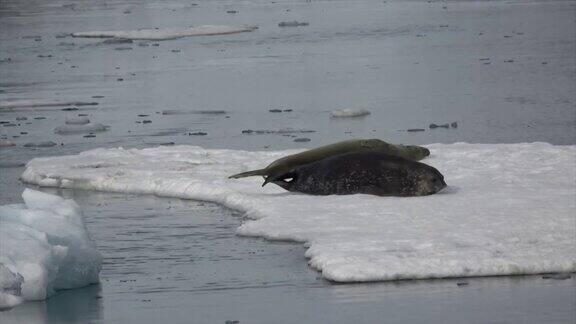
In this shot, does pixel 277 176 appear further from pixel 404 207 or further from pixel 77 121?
pixel 77 121

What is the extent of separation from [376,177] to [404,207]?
0.57 meters

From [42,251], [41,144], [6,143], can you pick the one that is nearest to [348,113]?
[41,144]

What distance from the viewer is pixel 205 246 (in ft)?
31.4

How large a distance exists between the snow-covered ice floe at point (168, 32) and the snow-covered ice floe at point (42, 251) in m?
21.6

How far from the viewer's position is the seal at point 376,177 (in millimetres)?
10750

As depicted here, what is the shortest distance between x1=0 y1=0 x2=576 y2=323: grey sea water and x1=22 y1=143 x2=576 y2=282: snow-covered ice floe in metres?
0.20

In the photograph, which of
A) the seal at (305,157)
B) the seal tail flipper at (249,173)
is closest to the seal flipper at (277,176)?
the seal at (305,157)

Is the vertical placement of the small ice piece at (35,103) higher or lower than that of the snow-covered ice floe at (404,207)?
lower

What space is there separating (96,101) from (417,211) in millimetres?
9995

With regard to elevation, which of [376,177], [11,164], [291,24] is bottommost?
[291,24]

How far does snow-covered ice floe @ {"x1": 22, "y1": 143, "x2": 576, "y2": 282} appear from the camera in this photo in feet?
28.2

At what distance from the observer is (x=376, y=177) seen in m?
10.8

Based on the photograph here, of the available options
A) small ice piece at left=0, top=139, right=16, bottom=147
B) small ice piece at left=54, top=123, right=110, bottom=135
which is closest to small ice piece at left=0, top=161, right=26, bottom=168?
small ice piece at left=0, top=139, right=16, bottom=147

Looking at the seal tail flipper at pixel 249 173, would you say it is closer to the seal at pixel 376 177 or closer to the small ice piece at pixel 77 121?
the seal at pixel 376 177
